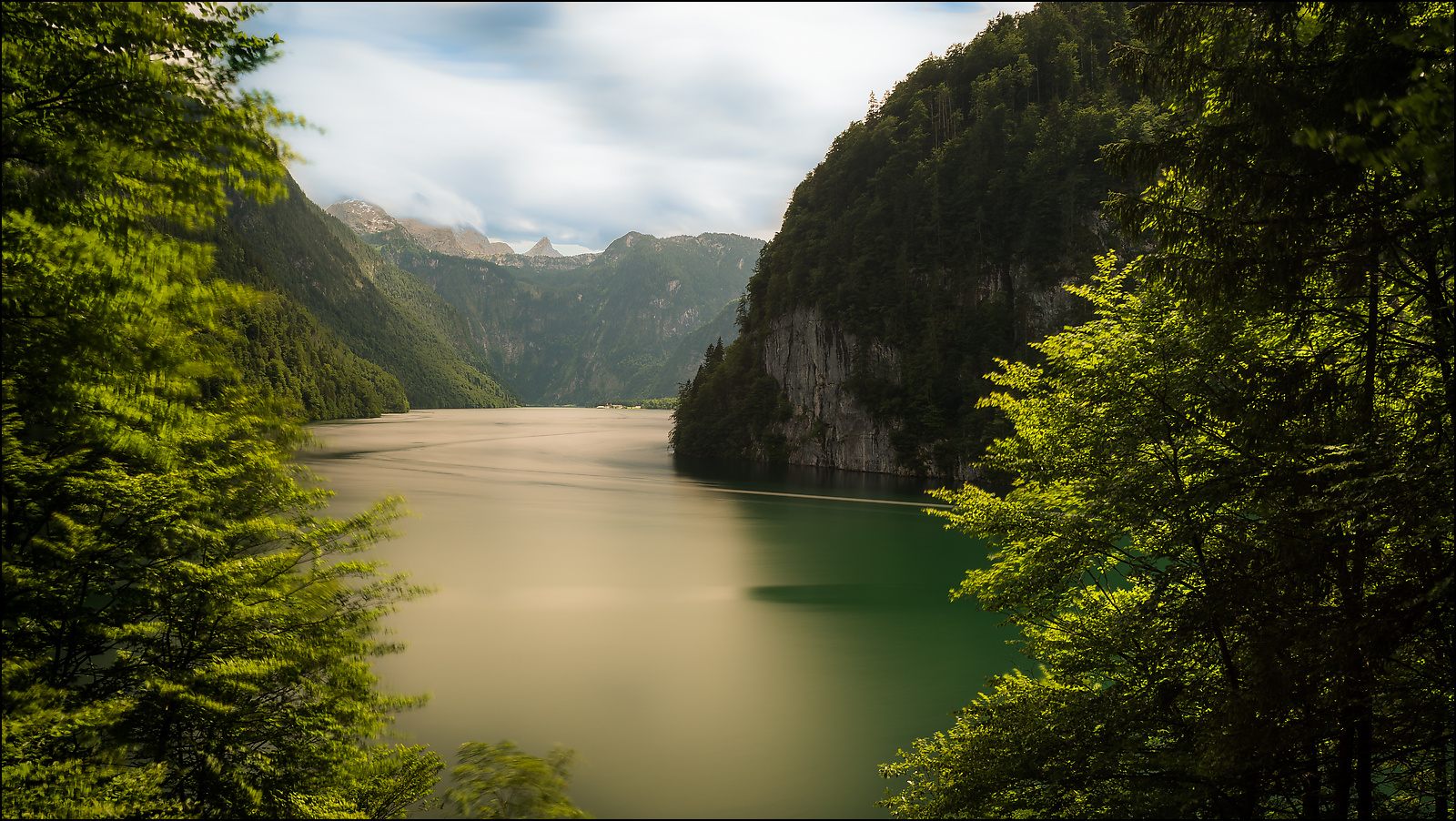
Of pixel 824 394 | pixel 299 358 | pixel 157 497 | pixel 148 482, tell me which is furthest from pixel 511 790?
pixel 299 358

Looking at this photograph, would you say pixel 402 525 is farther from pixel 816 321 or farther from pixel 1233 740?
pixel 816 321

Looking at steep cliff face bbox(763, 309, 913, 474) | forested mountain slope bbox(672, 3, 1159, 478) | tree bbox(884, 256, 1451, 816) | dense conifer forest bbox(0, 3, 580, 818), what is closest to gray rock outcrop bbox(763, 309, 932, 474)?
steep cliff face bbox(763, 309, 913, 474)

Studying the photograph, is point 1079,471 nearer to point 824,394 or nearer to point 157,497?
point 157,497

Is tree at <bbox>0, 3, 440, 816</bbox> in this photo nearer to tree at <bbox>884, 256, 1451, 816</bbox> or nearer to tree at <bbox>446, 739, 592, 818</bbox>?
tree at <bbox>446, 739, 592, 818</bbox>

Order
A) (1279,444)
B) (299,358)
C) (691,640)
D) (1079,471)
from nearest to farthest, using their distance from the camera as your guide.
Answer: (1279,444), (1079,471), (691,640), (299,358)

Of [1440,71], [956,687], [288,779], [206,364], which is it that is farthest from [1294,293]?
[956,687]
